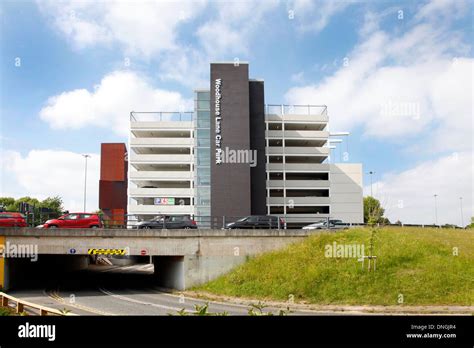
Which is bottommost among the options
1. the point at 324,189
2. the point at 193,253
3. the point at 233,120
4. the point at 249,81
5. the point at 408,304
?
the point at 408,304

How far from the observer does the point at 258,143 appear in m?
62.7

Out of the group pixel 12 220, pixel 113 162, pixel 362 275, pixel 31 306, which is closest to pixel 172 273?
pixel 12 220

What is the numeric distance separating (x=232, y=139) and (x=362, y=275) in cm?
4249

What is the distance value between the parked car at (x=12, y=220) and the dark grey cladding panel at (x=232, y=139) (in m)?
34.4

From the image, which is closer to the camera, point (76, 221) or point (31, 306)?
point (31, 306)

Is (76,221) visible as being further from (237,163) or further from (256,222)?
(237,163)

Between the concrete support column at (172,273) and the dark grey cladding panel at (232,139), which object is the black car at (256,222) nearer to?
the concrete support column at (172,273)

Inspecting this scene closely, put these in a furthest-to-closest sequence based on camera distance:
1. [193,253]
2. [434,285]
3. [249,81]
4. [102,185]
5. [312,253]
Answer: [102,185] < [249,81] < [193,253] < [312,253] < [434,285]

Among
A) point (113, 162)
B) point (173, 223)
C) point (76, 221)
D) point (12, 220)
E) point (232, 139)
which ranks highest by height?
point (232, 139)
